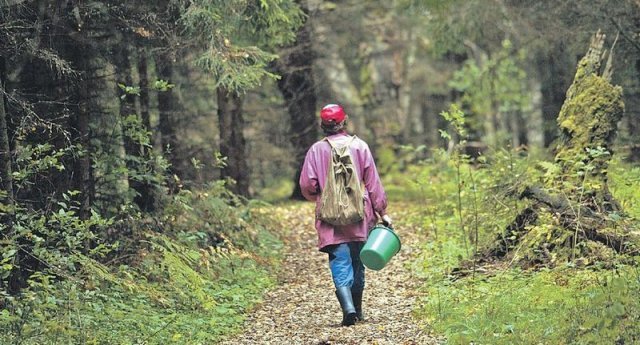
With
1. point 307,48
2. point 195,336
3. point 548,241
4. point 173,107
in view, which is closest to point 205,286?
point 195,336

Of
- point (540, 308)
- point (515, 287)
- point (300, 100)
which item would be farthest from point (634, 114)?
point (540, 308)

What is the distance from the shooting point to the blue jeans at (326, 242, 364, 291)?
8.49 metres

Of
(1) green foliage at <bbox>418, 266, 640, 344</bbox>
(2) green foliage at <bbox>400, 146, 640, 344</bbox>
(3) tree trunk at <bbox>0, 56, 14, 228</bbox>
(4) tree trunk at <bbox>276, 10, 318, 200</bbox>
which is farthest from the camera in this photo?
(4) tree trunk at <bbox>276, 10, 318, 200</bbox>

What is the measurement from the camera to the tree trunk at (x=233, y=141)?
16.3 m

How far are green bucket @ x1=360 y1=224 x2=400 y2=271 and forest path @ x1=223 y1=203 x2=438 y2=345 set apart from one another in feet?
2.04

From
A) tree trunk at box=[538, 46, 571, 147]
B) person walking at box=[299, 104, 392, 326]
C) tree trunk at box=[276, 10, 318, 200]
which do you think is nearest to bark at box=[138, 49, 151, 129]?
person walking at box=[299, 104, 392, 326]

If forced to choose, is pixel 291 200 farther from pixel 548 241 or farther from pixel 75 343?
pixel 75 343

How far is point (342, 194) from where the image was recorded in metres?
8.43

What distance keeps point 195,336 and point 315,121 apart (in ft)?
41.3

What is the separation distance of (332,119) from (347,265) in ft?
4.63

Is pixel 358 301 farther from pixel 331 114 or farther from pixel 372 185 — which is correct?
pixel 331 114

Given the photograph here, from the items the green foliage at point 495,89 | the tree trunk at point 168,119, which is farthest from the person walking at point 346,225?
the green foliage at point 495,89

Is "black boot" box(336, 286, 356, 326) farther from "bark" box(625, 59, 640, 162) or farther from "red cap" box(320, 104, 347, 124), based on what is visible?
"bark" box(625, 59, 640, 162)

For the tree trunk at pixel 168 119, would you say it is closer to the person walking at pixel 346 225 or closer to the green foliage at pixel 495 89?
the person walking at pixel 346 225
